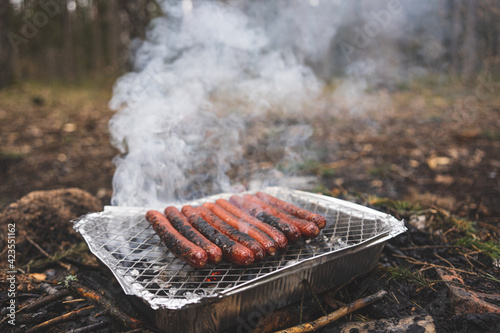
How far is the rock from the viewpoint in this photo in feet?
12.6

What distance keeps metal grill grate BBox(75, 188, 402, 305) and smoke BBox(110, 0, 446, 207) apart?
891mm

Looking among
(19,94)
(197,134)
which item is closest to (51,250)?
(197,134)

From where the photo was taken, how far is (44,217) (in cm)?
400

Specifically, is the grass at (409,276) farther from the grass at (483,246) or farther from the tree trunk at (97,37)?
the tree trunk at (97,37)

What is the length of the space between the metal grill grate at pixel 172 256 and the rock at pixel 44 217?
1063 mm

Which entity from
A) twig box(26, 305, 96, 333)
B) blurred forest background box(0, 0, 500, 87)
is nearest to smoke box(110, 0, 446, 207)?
blurred forest background box(0, 0, 500, 87)

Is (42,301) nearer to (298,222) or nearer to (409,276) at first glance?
(298,222)

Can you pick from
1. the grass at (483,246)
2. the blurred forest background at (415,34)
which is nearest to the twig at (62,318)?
the grass at (483,246)

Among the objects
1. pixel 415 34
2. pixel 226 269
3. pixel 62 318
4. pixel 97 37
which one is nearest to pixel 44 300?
pixel 62 318

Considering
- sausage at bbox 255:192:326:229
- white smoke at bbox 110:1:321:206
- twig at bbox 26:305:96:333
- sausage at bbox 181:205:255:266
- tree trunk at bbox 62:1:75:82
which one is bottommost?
twig at bbox 26:305:96:333

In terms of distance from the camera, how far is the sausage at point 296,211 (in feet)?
9.80

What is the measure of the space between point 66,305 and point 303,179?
4.49m

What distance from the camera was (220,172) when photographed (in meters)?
6.69

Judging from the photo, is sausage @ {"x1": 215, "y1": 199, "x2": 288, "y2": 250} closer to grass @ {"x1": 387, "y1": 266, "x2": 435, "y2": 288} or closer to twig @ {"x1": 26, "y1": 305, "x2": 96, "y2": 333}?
grass @ {"x1": 387, "y1": 266, "x2": 435, "y2": 288}
